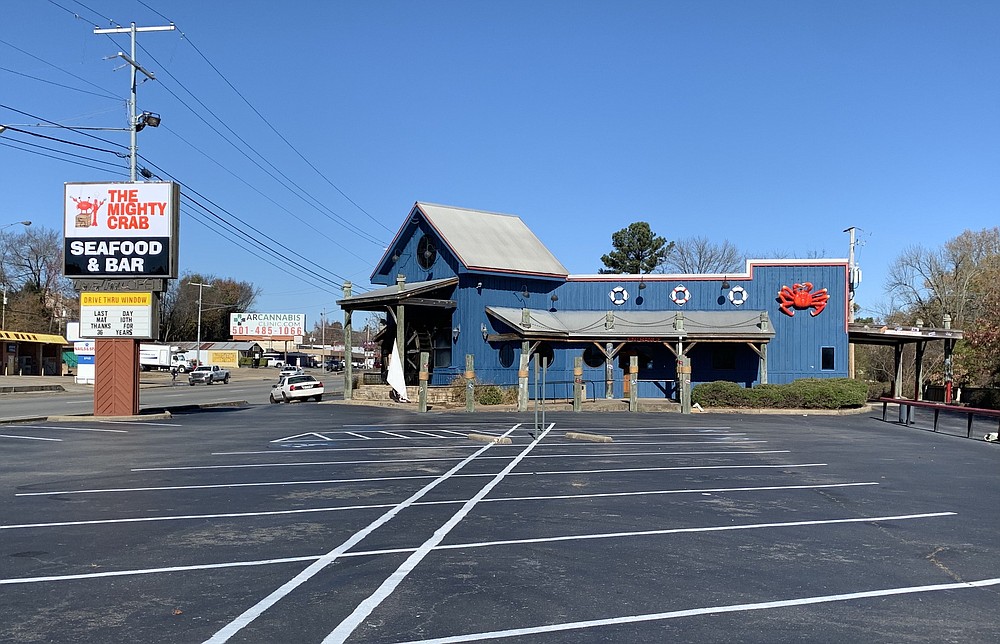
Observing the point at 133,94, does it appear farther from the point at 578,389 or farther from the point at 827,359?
the point at 827,359

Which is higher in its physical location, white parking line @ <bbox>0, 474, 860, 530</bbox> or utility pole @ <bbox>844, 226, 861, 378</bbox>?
utility pole @ <bbox>844, 226, 861, 378</bbox>

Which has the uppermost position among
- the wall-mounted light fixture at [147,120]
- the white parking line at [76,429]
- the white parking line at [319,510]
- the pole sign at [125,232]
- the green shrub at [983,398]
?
the wall-mounted light fixture at [147,120]

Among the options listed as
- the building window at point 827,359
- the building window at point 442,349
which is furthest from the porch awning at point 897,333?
the building window at point 442,349

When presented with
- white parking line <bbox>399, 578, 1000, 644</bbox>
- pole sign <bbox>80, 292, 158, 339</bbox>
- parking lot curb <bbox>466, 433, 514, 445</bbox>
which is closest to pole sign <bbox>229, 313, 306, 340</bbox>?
pole sign <bbox>80, 292, 158, 339</bbox>

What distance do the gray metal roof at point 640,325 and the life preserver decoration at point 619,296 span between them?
2.05 feet

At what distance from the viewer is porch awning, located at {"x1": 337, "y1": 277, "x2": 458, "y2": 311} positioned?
3378 centimetres

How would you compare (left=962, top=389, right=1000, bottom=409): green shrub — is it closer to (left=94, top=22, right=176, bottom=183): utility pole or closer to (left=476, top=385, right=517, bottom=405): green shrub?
(left=476, top=385, right=517, bottom=405): green shrub

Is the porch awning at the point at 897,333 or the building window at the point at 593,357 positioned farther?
the building window at the point at 593,357

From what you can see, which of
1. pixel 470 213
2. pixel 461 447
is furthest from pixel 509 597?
pixel 470 213

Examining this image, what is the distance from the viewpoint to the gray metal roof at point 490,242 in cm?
3622

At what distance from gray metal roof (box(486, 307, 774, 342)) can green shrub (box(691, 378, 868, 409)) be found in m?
2.32

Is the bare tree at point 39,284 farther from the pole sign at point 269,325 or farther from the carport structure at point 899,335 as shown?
the carport structure at point 899,335

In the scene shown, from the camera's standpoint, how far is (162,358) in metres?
85.4

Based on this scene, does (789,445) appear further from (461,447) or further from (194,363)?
(194,363)
